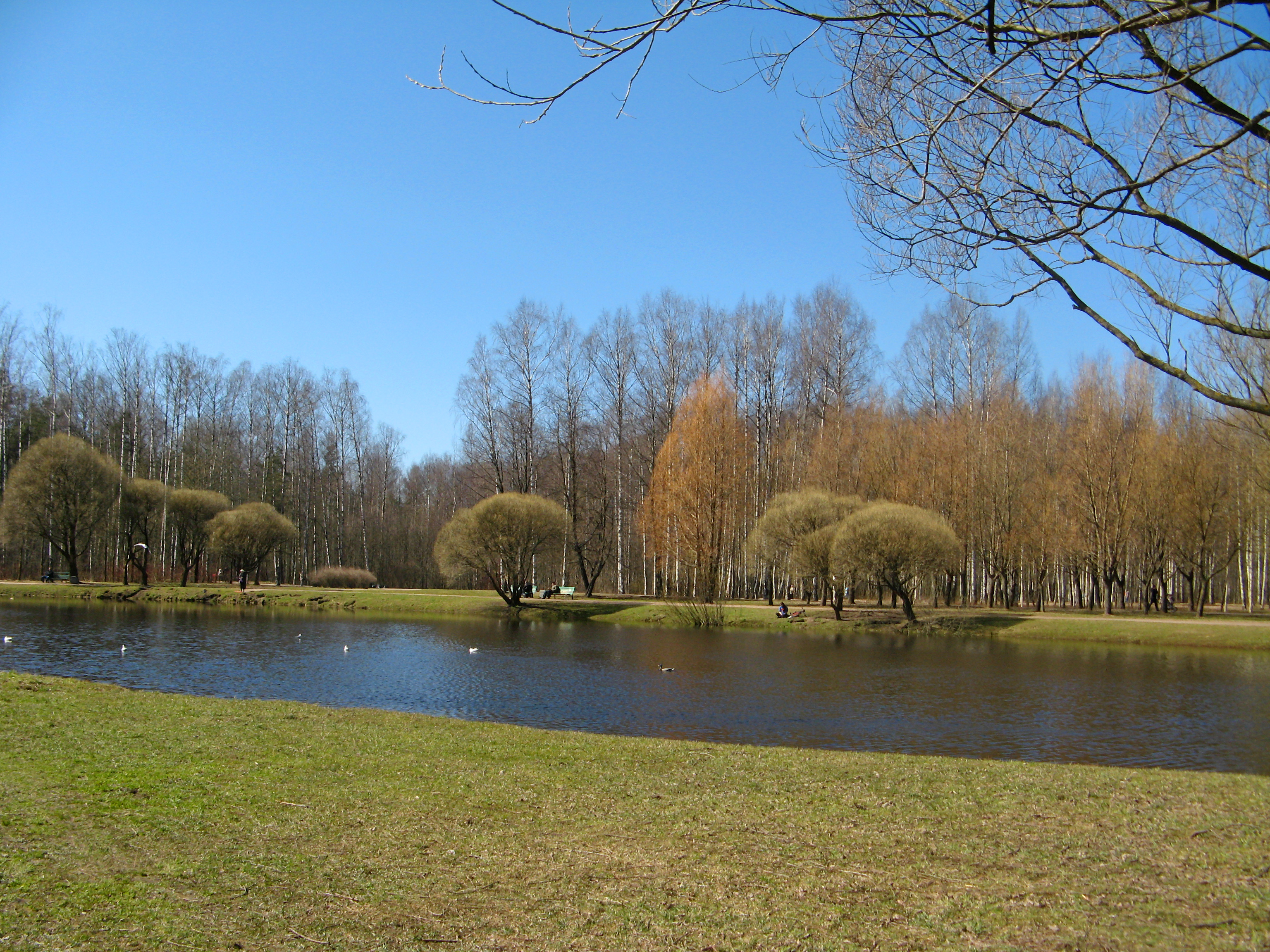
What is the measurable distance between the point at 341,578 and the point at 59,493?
16.8m

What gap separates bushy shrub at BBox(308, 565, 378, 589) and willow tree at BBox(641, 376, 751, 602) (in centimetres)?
2351

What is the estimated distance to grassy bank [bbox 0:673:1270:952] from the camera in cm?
459

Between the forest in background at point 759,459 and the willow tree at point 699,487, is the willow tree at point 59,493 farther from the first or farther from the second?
the willow tree at point 699,487

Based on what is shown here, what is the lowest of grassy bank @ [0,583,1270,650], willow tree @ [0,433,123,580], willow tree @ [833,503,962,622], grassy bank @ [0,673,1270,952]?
grassy bank @ [0,583,1270,650]

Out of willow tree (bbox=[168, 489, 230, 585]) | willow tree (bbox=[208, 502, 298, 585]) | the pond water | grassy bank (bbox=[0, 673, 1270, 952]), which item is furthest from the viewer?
willow tree (bbox=[168, 489, 230, 585])

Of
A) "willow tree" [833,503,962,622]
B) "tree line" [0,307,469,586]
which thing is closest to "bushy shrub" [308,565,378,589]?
"tree line" [0,307,469,586]

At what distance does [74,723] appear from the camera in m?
10.1

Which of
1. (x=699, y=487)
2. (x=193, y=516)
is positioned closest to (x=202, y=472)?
(x=193, y=516)

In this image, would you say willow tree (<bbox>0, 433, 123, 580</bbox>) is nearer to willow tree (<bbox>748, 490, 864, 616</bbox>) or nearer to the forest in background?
the forest in background

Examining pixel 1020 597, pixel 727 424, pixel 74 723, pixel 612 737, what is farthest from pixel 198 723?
pixel 1020 597

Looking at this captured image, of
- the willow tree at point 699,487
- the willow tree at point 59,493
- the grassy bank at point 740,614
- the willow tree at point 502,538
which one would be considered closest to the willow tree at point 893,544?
the grassy bank at point 740,614

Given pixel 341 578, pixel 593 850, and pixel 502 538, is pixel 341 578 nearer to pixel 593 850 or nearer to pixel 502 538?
pixel 502 538

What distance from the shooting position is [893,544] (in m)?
36.1

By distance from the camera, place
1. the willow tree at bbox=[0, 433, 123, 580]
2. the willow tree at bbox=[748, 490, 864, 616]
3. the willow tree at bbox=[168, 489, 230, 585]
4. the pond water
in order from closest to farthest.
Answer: the pond water → the willow tree at bbox=[748, 490, 864, 616] → the willow tree at bbox=[0, 433, 123, 580] → the willow tree at bbox=[168, 489, 230, 585]
